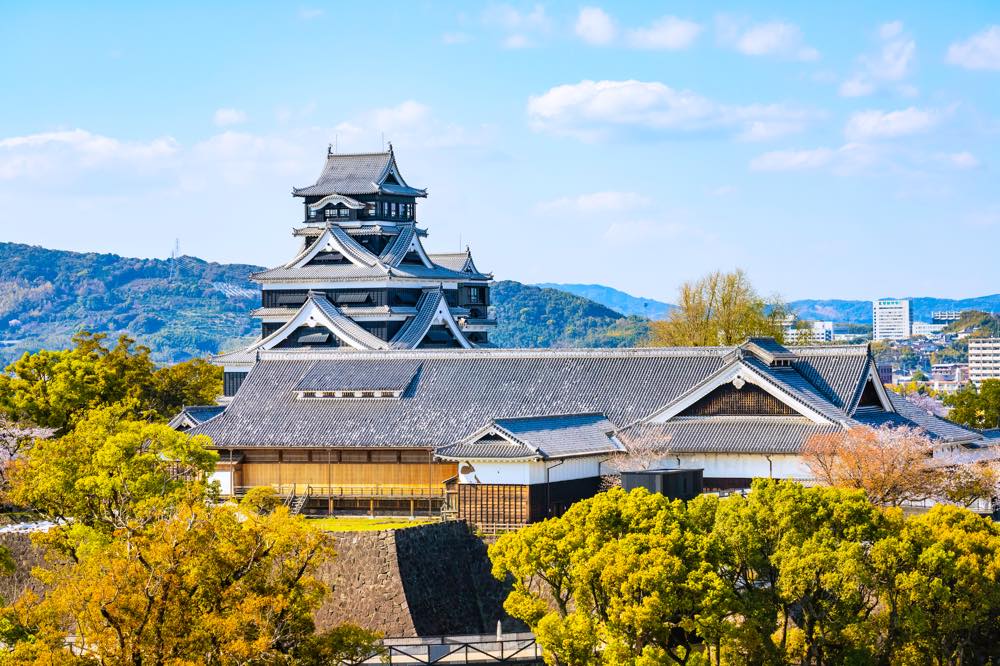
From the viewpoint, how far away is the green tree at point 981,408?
6988 cm

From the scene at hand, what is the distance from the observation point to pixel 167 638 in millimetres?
25234

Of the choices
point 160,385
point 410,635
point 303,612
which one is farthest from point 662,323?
point 303,612

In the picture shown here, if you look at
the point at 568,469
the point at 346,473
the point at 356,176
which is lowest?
the point at 346,473

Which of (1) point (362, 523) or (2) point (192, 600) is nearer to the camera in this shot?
(2) point (192, 600)

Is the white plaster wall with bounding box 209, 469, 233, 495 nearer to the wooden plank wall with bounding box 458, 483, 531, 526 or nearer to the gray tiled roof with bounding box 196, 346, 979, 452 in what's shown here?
the gray tiled roof with bounding box 196, 346, 979, 452

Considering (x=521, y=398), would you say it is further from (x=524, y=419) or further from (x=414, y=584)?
(x=414, y=584)

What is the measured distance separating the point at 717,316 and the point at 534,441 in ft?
99.5

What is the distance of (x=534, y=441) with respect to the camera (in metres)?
38.6

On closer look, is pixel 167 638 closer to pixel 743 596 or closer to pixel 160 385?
pixel 743 596

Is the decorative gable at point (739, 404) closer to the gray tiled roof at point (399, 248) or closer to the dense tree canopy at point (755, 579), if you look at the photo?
the dense tree canopy at point (755, 579)

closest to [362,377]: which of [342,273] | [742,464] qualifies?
[742,464]

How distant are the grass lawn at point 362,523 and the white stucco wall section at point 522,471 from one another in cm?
160

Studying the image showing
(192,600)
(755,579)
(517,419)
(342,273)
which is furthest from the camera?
(342,273)

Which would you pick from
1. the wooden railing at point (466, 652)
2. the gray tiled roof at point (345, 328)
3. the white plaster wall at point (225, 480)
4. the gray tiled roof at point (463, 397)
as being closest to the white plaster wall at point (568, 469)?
the gray tiled roof at point (463, 397)
